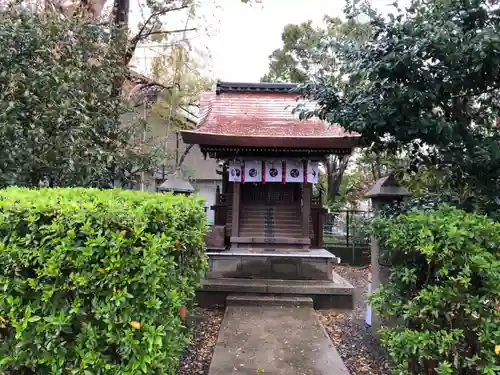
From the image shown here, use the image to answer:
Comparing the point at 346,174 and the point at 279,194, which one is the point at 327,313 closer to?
the point at 279,194

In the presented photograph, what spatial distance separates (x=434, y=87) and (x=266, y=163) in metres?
4.78

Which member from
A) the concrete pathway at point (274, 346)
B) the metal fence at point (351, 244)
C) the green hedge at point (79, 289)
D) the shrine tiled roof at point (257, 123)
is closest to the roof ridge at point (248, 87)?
the shrine tiled roof at point (257, 123)

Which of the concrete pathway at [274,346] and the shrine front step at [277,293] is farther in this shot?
the shrine front step at [277,293]

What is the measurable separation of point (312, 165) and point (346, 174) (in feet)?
35.3

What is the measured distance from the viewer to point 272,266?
6.77 m

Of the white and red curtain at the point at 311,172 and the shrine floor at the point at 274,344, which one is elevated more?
the white and red curtain at the point at 311,172

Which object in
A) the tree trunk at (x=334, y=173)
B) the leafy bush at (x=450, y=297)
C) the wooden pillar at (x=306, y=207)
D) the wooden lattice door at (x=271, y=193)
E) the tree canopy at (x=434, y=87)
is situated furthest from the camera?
the tree trunk at (x=334, y=173)

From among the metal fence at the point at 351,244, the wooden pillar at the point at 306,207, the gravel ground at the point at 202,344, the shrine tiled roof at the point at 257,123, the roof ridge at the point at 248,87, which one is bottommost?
the gravel ground at the point at 202,344

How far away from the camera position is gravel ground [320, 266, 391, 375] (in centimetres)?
374

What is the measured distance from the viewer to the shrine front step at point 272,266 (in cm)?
668

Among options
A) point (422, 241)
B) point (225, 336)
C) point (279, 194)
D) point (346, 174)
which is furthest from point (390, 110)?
point (346, 174)

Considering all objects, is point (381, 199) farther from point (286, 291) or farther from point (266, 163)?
point (266, 163)

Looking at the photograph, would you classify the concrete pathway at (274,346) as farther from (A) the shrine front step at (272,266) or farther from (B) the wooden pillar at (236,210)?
(B) the wooden pillar at (236,210)

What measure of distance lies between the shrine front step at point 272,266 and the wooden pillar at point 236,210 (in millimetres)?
819
